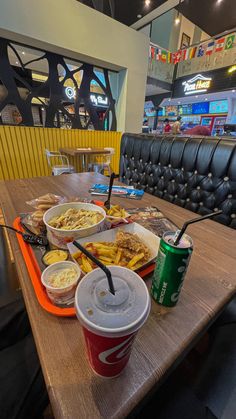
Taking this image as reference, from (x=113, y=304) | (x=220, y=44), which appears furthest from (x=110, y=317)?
(x=220, y=44)

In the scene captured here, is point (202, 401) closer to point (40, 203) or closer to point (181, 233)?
point (181, 233)

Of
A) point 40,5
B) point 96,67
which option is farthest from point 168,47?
point 40,5

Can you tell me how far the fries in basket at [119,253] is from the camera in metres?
0.53

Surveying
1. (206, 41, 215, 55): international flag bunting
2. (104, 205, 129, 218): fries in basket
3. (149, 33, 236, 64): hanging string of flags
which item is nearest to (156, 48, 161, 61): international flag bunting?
(149, 33, 236, 64): hanging string of flags

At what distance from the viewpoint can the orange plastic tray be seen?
1.46ft

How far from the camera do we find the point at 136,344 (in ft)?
1.28

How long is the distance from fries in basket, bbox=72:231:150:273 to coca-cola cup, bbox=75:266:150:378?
164 mm

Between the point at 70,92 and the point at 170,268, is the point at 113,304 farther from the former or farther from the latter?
the point at 70,92

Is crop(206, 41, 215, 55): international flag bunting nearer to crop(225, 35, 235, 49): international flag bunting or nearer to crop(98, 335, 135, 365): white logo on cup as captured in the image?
crop(225, 35, 235, 49): international flag bunting

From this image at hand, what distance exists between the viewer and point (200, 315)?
0.45m

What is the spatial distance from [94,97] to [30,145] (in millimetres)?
2237

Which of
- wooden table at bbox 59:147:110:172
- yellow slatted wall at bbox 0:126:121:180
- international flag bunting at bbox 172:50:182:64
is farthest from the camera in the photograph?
international flag bunting at bbox 172:50:182:64

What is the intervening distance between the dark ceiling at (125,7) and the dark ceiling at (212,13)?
2.70 ft

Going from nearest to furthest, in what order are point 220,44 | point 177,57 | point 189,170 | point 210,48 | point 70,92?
1. point 189,170
2. point 70,92
3. point 220,44
4. point 210,48
5. point 177,57
